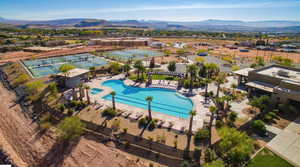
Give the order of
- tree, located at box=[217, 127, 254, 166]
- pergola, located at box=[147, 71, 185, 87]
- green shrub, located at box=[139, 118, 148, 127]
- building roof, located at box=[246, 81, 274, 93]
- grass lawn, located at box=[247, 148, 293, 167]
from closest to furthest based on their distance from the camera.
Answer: tree, located at box=[217, 127, 254, 166], grass lawn, located at box=[247, 148, 293, 167], green shrub, located at box=[139, 118, 148, 127], building roof, located at box=[246, 81, 274, 93], pergola, located at box=[147, 71, 185, 87]

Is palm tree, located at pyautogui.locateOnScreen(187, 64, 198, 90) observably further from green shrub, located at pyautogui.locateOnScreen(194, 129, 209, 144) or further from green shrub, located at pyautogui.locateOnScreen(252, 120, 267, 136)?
green shrub, located at pyautogui.locateOnScreen(194, 129, 209, 144)

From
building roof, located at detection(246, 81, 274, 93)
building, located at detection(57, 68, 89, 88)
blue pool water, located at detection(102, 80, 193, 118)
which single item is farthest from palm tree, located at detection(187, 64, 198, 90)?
building, located at detection(57, 68, 89, 88)

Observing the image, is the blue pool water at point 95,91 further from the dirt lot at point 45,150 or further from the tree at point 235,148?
the tree at point 235,148

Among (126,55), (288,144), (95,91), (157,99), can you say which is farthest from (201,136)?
(126,55)

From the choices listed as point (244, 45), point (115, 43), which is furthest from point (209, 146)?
point (244, 45)

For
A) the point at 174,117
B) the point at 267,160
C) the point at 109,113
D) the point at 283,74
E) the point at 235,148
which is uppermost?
the point at 283,74

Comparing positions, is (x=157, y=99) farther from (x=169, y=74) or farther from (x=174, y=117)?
(x=169, y=74)

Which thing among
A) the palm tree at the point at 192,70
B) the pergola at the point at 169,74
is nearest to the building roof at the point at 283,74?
the palm tree at the point at 192,70
